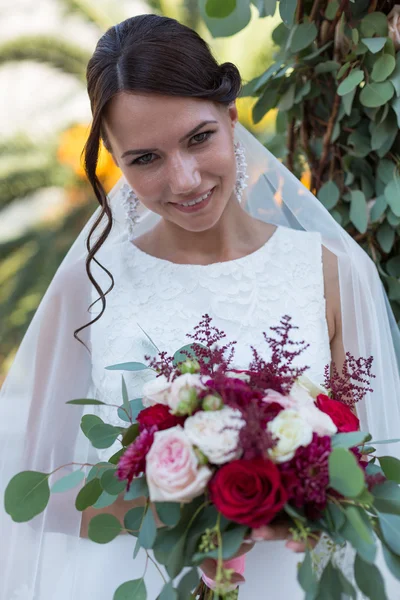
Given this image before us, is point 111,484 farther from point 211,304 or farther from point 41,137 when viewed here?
point 41,137

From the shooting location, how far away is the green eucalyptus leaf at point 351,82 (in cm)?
218

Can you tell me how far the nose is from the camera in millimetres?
1933

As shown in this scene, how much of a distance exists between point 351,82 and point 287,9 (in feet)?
1.07

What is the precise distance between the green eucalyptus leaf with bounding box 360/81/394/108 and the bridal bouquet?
1129 mm

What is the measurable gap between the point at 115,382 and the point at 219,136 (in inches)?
32.7

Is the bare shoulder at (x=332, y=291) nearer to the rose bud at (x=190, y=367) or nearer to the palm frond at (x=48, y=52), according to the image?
the rose bud at (x=190, y=367)

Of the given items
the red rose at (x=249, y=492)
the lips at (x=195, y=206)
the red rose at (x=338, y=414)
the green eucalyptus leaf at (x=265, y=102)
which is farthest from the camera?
the green eucalyptus leaf at (x=265, y=102)

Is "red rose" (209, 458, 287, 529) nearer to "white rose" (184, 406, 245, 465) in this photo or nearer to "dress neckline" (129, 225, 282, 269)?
"white rose" (184, 406, 245, 465)

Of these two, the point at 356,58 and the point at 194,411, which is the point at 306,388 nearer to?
the point at 194,411

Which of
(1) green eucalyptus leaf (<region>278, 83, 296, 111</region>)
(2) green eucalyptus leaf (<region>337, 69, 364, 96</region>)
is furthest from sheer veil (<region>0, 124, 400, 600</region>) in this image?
(2) green eucalyptus leaf (<region>337, 69, 364, 96</region>)

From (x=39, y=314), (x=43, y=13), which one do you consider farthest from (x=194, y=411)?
(x=43, y=13)

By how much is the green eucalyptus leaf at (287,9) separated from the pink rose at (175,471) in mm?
1563

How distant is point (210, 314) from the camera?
226 centimetres

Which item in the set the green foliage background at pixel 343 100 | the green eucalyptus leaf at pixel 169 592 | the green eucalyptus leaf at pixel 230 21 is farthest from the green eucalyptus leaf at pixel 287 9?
the green eucalyptus leaf at pixel 169 592
